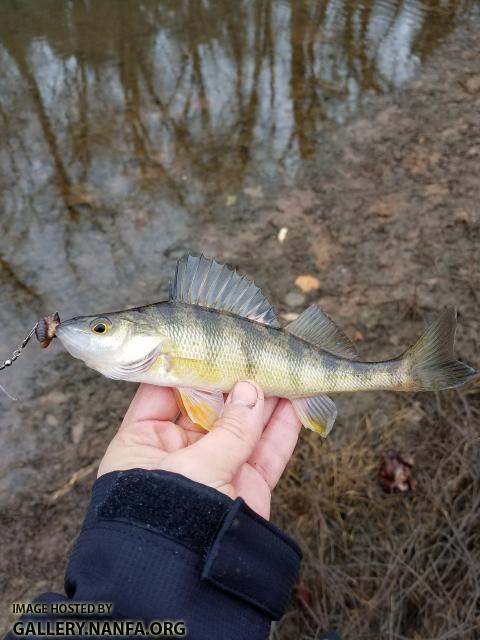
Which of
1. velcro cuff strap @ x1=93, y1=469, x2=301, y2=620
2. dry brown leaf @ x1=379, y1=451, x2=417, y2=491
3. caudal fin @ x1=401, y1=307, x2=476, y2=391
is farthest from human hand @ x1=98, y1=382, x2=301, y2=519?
dry brown leaf @ x1=379, y1=451, x2=417, y2=491

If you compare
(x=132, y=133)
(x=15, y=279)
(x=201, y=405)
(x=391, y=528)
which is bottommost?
(x=391, y=528)

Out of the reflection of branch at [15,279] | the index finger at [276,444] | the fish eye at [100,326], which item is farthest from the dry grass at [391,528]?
the reflection of branch at [15,279]

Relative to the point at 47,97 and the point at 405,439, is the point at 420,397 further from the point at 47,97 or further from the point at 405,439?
the point at 47,97

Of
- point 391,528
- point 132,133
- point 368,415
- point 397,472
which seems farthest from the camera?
point 132,133

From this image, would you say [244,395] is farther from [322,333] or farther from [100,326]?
[100,326]

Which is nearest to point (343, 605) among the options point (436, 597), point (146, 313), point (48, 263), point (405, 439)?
point (436, 597)

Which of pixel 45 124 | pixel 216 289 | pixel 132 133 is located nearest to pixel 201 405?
pixel 216 289

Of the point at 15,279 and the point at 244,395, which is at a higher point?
the point at 244,395

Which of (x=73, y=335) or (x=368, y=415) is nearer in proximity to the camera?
(x=73, y=335)
